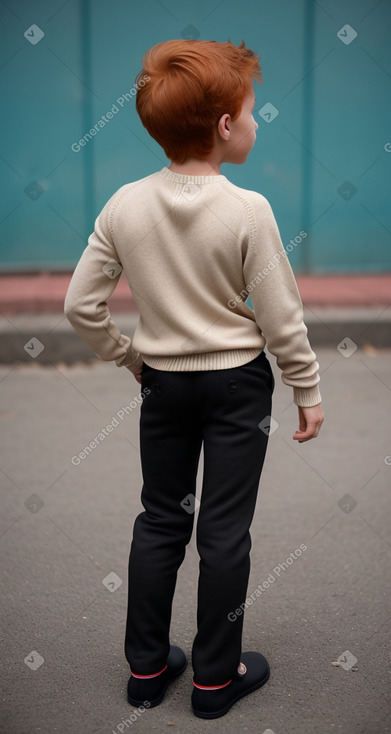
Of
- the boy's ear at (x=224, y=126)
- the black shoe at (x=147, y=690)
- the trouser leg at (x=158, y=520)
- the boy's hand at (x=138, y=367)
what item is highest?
the boy's ear at (x=224, y=126)

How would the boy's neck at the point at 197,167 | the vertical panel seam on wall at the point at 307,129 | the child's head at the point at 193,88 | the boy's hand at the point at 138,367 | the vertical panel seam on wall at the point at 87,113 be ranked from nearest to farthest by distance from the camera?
1. the child's head at the point at 193,88
2. the boy's neck at the point at 197,167
3. the boy's hand at the point at 138,367
4. the vertical panel seam on wall at the point at 87,113
5. the vertical panel seam on wall at the point at 307,129

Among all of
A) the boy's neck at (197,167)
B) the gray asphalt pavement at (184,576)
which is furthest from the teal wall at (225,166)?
the boy's neck at (197,167)

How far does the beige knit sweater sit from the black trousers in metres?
0.06

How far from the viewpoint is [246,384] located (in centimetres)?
198

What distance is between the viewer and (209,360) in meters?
1.97

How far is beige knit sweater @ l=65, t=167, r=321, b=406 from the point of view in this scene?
1.88m

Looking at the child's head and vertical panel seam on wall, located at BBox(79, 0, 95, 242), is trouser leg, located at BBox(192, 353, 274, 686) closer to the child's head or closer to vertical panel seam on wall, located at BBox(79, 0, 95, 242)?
the child's head

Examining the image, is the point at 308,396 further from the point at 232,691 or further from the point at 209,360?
the point at 232,691

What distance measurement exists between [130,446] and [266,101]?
4403 millimetres

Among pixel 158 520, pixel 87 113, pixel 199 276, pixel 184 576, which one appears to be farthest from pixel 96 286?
pixel 87 113

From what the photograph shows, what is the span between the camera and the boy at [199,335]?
1865 mm

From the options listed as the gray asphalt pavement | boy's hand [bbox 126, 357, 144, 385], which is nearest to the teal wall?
the gray asphalt pavement

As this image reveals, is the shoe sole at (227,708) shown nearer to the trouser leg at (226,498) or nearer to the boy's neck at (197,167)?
the trouser leg at (226,498)

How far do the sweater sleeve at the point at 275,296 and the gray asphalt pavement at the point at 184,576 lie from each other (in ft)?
2.60
